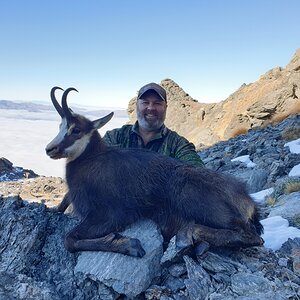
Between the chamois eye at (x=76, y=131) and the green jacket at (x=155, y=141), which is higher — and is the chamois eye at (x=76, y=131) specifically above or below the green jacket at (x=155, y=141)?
above

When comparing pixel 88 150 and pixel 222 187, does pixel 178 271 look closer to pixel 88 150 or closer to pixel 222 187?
pixel 222 187

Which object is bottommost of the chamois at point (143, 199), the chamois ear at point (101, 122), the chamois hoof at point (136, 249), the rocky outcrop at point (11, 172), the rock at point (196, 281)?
the rocky outcrop at point (11, 172)

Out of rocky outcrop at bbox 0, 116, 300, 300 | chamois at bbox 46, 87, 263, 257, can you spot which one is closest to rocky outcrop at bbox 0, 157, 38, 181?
rocky outcrop at bbox 0, 116, 300, 300

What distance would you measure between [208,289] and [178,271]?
1.16 ft

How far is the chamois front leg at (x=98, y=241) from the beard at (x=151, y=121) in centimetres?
243

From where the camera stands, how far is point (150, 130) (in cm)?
659

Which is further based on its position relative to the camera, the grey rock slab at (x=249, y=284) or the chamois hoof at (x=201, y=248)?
the chamois hoof at (x=201, y=248)

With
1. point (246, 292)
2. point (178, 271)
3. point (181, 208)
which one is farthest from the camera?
point (181, 208)

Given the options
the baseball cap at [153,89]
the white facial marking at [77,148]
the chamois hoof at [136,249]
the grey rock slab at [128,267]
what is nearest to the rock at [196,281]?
the grey rock slab at [128,267]

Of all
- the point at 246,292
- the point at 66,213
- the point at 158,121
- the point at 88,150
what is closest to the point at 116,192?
the point at 88,150

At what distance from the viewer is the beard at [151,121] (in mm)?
6504

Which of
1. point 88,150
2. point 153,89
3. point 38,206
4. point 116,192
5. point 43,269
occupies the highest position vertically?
point 153,89

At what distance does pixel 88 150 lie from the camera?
4867 mm

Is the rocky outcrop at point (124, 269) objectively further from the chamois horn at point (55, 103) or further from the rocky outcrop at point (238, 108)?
the rocky outcrop at point (238, 108)
